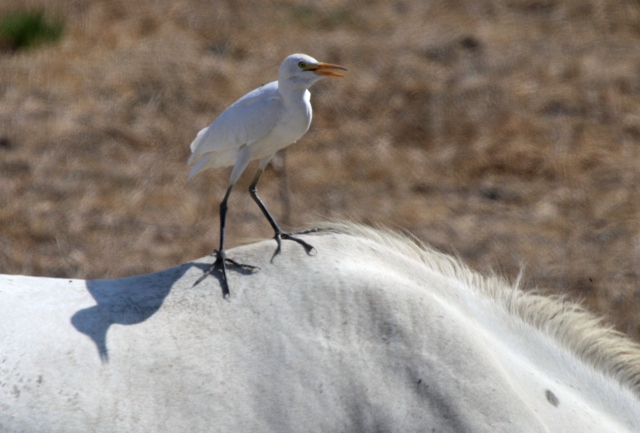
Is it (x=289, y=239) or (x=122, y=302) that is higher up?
(x=289, y=239)

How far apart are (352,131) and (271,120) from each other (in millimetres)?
5103

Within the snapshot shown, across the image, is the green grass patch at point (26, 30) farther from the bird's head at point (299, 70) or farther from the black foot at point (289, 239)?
the black foot at point (289, 239)

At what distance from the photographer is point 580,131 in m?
7.62

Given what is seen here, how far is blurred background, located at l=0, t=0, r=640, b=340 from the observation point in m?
6.19

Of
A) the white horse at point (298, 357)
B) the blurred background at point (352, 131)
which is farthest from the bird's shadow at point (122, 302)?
the blurred background at point (352, 131)

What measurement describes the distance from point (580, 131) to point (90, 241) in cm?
437

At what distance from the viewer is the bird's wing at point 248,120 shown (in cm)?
271

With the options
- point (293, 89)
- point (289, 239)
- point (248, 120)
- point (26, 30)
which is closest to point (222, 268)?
point (289, 239)

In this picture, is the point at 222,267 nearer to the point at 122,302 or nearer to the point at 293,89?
the point at 122,302

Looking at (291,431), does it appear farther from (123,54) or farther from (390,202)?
(123,54)

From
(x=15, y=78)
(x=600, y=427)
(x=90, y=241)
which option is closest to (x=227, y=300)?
(x=600, y=427)

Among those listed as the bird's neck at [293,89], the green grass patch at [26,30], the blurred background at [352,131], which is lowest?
the green grass patch at [26,30]

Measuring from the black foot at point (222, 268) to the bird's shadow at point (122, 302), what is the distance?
24 mm

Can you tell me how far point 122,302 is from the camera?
7.94 ft
